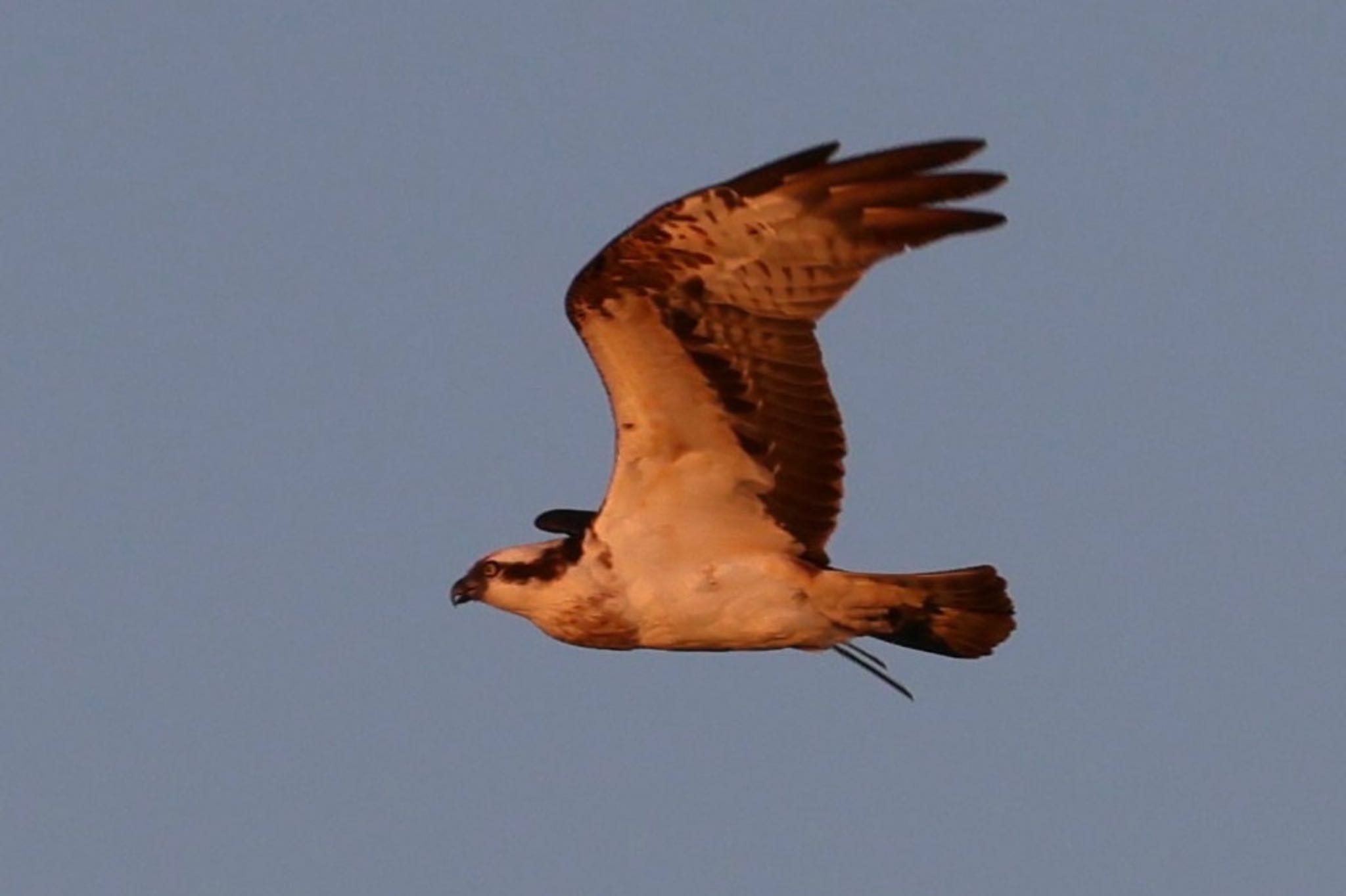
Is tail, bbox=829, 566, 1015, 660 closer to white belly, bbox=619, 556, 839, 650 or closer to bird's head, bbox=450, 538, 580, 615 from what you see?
white belly, bbox=619, 556, 839, 650

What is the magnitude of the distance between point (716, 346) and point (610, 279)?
0.65 metres

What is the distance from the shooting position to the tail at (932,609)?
50.4ft

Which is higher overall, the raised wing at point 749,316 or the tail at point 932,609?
the raised wing at point 749,316

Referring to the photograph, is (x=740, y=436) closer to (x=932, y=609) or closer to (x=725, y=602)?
(x=725, y=602)

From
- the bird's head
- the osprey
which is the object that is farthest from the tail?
the bird's head

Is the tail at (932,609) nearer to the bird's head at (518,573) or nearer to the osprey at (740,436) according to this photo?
the osprey at (740,436)

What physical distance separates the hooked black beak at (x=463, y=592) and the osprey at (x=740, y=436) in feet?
0.04

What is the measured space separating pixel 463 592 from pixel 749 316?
2.19 metres

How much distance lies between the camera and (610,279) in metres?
14.4

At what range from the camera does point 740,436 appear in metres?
15.1

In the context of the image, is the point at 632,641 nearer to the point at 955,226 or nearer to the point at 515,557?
the point at 515,557

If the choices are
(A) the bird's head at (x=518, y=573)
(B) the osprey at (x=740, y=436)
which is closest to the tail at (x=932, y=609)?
(B) the osprey at (x=740, y=436)

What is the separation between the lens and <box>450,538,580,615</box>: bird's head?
50.6 feet

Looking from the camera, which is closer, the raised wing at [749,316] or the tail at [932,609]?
the raised wing at [749,316]
